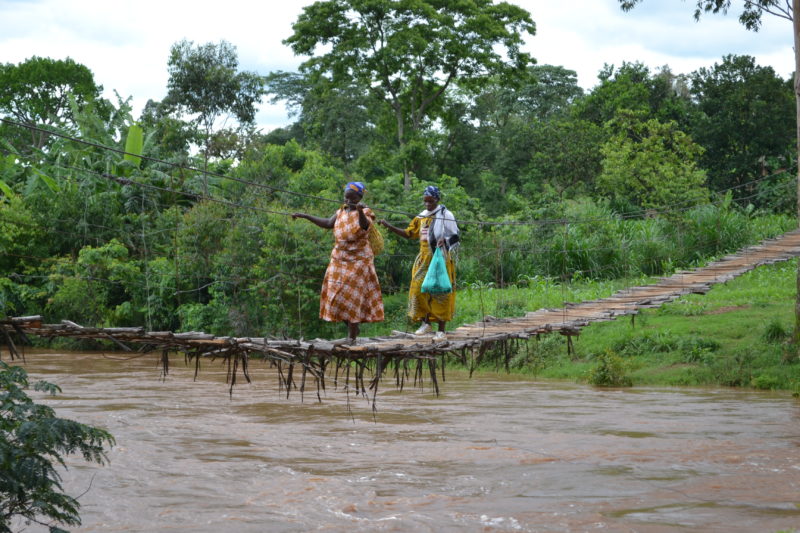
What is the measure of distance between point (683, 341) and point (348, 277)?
5048mm

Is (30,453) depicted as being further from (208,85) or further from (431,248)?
(208,85)

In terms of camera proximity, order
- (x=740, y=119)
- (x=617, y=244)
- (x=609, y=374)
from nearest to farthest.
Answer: (x=609, y=374)
(x=617, y=244)
(x=740, y=119)

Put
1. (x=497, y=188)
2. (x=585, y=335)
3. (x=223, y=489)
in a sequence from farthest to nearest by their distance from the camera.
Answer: (x=497, y=188)
(x=585, y=335)
(x=223, y=489)

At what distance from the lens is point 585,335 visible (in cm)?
1162

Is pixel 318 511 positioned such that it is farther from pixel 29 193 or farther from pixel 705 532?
pixel 29 193

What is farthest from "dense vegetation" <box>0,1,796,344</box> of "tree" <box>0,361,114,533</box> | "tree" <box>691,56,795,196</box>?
"tree" <box>0,361,114,533</box>

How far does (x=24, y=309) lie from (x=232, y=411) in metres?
9.39

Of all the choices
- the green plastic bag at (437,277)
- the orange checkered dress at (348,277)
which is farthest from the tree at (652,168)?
the orange checkered dress at (348,277)

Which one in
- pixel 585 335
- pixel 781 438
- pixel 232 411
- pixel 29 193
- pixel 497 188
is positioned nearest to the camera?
pixel 781 438

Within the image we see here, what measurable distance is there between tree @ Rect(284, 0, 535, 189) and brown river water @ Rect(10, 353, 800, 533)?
1149 cm

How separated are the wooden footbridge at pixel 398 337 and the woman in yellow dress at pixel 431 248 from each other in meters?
0.29

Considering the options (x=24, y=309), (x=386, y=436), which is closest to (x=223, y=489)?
(x=386, y=436)

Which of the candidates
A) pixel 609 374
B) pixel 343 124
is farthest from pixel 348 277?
pixel 343 124

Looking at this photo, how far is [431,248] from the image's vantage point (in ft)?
24.7
